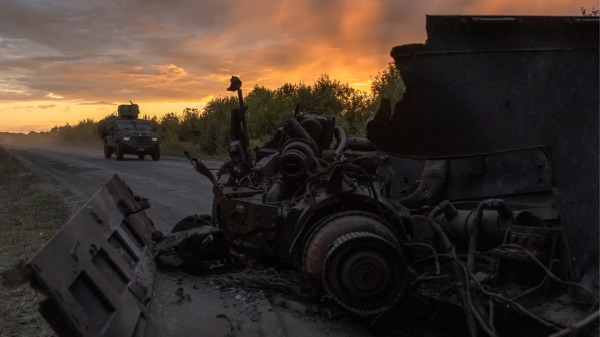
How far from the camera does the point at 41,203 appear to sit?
12836 millimetres

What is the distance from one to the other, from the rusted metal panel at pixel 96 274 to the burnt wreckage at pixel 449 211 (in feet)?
0.05

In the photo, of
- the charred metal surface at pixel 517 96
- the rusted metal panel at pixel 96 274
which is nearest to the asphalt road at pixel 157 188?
the rusted metal panel at pixel 96 274

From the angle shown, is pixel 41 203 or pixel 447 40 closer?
pixel 447 40

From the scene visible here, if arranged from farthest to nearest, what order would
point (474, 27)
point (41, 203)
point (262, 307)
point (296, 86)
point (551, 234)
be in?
point (296, 86), point (41, 203), point (262, 307), point (551, 234), point (474, 27)

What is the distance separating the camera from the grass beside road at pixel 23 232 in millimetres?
4891

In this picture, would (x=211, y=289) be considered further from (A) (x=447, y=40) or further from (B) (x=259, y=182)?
(A) (x=447, y=40)

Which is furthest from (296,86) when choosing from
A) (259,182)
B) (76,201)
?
(259,182)

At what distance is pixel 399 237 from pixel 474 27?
182cm

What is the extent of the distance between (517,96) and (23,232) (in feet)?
28.4

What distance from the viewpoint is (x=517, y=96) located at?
313cm

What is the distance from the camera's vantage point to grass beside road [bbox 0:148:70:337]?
489 cm

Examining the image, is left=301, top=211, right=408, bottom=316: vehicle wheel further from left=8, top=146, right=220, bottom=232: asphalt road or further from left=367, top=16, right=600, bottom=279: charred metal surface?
left=8, top=146, right=220, bottom=232: asphalt road

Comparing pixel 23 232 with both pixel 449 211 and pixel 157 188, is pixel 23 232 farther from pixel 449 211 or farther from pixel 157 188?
pixel 449 211

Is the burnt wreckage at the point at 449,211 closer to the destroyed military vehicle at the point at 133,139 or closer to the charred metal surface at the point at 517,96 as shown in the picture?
the charred metal surface at the point at 517,96
